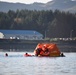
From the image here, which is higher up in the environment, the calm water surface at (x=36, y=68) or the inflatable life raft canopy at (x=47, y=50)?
the calm water surface at (x=36, y=68)

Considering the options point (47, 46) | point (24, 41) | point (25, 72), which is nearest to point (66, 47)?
point (24, 41)

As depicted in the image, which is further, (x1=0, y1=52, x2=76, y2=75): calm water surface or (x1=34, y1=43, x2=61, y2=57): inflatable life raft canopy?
(x1=34, y1=43, x2=61, y2=57): inflatable life raft canopy

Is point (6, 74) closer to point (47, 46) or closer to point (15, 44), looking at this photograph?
point (47, 46)

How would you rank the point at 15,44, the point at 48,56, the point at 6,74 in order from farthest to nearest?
1. the point at 15,44
2. the point at 48,56
3. the point at 6,74

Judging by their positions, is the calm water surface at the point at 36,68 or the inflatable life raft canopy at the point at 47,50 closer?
the calm water surface at the point at 36,68

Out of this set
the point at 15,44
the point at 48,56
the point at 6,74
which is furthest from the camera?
the point at 15,44

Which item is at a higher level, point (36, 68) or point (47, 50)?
point (36, 68)

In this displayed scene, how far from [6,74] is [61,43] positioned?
126m

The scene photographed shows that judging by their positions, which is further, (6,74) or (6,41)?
(6,41)

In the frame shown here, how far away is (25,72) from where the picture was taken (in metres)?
50.2

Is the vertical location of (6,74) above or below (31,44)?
above

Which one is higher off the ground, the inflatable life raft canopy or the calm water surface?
the calm water surface

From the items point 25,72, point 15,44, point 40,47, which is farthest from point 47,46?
point 15,44

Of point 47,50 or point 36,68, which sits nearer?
point 36,68
